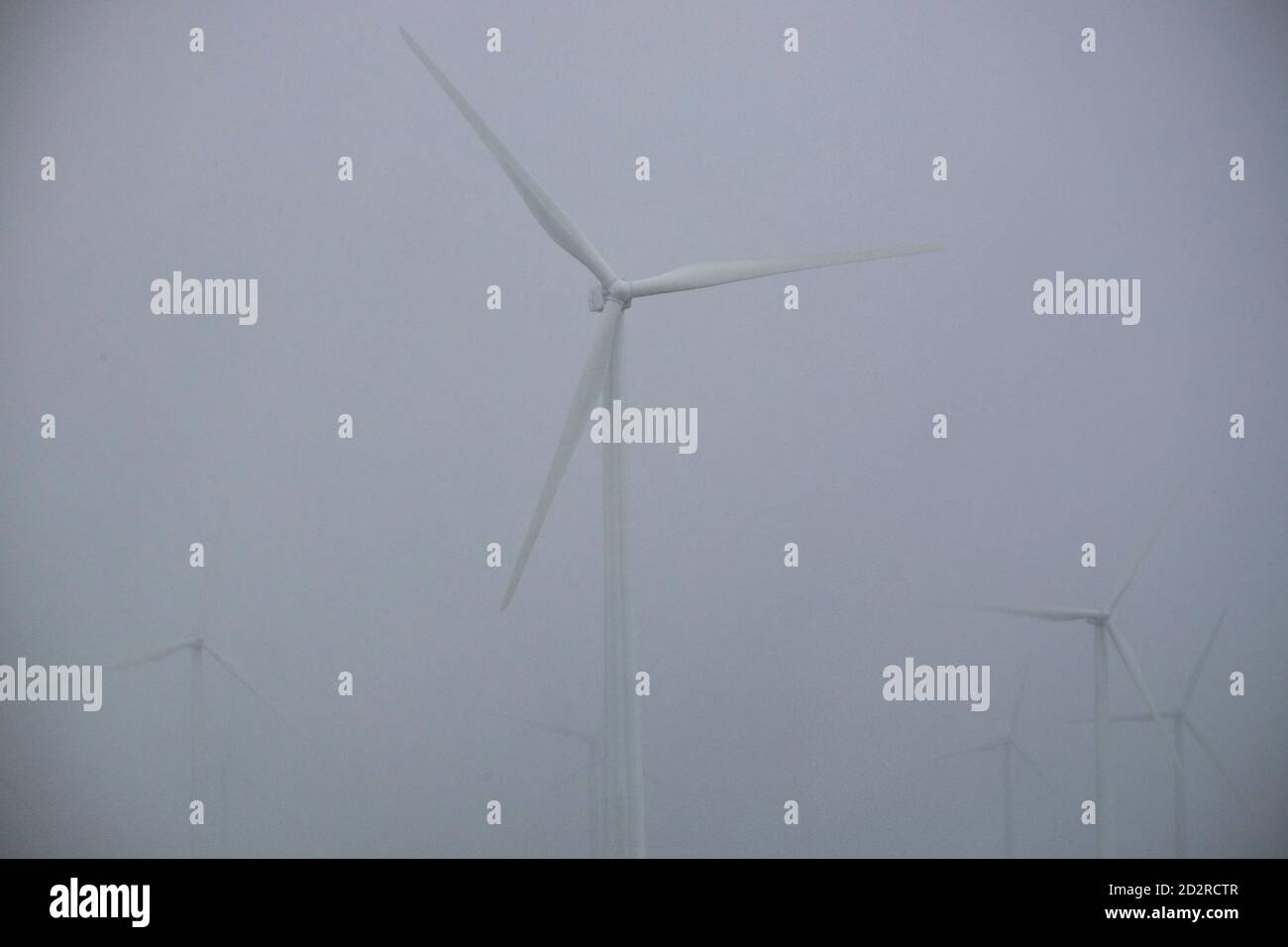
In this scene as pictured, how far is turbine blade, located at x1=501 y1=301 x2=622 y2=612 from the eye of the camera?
22.2 feet

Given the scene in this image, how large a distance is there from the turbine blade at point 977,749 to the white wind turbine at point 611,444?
3.79 metres

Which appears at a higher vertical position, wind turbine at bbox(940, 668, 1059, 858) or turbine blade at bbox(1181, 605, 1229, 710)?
turbine blade at bbox(1181, 605, 1229, 710)

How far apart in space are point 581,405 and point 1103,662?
4.76 meters

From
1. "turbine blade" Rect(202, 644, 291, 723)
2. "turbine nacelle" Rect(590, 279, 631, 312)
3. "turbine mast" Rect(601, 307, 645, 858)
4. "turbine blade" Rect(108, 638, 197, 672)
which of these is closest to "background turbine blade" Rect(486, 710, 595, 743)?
"turbine blade" Rect(202, 644, 291, 723)

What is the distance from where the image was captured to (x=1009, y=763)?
9945 mm

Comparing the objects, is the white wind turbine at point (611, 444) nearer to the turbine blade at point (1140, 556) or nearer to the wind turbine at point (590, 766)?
the wind turbine at point (590, 766)

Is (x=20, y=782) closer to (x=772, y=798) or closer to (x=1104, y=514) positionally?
(x=772, y=798)

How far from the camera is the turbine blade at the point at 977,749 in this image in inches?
384

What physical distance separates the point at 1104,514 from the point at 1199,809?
256 centimetres

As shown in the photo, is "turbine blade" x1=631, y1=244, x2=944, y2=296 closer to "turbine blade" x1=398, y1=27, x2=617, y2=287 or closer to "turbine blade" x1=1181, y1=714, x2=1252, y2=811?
"turbine blade" x1=398, y1=27, x2=617, y2=287

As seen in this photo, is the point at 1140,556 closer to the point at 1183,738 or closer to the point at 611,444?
the point at 1183,738

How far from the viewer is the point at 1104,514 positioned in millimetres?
8883

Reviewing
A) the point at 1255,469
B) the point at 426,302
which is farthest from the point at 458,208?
the point at 1255,469

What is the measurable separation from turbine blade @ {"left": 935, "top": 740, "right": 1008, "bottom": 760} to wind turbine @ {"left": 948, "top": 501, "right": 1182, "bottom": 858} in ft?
4.91
